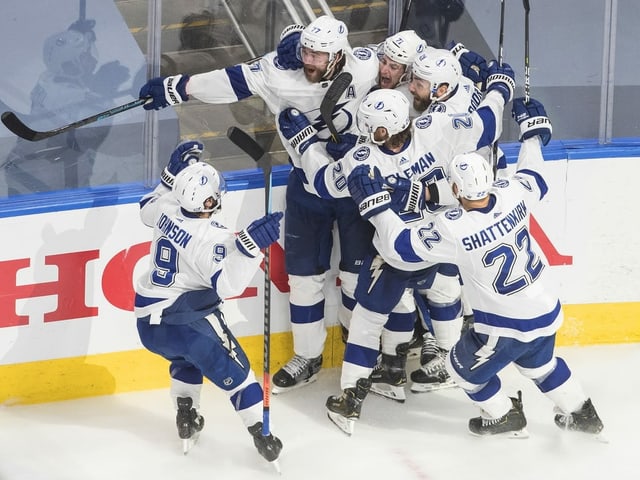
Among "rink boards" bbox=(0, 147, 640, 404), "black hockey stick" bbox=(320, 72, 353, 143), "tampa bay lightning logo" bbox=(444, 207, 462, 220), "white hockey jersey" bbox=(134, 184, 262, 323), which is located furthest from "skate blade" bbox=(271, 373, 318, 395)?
"tampa bay lightning logo" bbox=(444, 207, 462, 220)

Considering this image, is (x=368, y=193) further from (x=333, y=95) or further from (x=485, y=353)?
(x=485, y=353)

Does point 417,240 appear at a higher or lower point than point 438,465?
higher

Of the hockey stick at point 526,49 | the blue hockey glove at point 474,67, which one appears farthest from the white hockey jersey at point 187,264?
the hockey stick at point 526,49

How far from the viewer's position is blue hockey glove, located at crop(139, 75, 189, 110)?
4965mm

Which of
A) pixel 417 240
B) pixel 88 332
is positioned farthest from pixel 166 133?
pixel 417 240

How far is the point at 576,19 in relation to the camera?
5.51 metres

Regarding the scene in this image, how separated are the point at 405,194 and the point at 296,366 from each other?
0.93m

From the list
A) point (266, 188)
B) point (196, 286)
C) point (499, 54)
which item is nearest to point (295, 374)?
point (196, 286)

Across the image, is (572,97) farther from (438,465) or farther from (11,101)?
(11,101)

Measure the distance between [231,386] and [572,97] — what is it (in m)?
1.97

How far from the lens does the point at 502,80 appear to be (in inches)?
201

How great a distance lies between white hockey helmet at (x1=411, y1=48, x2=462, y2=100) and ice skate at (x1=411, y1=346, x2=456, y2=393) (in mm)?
1075

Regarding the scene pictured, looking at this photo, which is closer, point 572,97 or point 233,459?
point 233,459

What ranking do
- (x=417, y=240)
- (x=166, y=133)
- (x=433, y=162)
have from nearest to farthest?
(x=417, y=240)
(x=433, y=162)
(x=166, y=133)
